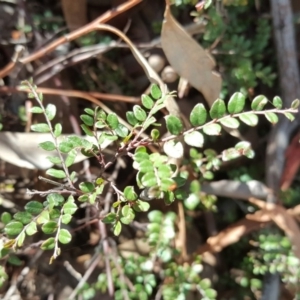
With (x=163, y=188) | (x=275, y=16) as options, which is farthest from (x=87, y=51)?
(x=163, y=188)

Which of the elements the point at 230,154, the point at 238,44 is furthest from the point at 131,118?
the point at 238,44

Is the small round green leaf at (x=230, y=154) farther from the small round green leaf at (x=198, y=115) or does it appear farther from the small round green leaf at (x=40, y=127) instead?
the small round green leaf at (x=40, y=127)

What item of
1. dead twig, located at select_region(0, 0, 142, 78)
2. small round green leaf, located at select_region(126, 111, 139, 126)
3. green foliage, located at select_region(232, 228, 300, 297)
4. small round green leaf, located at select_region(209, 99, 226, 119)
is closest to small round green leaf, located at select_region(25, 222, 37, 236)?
small round green leaf, located at select_region(126, 111, 139, 126)

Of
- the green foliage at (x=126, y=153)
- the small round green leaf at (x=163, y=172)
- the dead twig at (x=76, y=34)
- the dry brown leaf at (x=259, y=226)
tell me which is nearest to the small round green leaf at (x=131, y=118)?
the green foliage at (x=126, y=153)

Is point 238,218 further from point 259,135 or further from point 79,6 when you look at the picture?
point 79,6

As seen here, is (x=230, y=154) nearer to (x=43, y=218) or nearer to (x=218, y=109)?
(x=218, y=109)

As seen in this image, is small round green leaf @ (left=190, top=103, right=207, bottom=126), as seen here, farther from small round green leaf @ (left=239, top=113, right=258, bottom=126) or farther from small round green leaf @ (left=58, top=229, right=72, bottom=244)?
small round green leaf @ (left=58, top=229, right=72, bottom=244)
